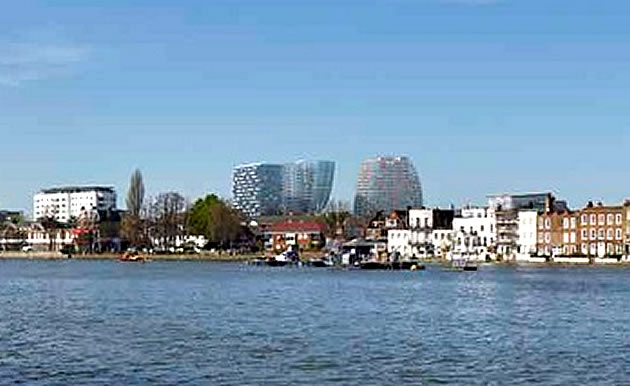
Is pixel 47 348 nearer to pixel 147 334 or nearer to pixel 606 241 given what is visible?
pixel 147 334

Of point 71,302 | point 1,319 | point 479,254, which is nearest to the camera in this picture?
point 1,319

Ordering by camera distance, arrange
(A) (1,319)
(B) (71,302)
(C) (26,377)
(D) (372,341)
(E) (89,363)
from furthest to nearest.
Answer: (B) (71,302)
(A) (1,319)
(D) (372,341)
(E) (89,363)
(C) (26,377)

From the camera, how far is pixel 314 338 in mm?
44562

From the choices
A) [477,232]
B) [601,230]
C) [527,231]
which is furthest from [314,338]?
[477,232]

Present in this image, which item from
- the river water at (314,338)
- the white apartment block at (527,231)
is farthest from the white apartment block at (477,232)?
the river water at (314,338)

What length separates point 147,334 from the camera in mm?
46406

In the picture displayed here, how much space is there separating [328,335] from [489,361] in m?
9.72

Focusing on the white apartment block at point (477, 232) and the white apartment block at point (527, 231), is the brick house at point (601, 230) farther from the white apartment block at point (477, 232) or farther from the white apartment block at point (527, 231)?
the white apartment block at point (477, 232)

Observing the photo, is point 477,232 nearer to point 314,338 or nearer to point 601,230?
point 601,230

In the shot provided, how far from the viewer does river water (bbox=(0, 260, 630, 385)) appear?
113 feet

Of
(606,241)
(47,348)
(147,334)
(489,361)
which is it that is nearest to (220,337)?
(147,334)

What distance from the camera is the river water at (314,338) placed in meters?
34.3

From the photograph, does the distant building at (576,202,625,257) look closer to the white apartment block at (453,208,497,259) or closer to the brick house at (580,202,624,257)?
the brick house at (580,202,624,257)

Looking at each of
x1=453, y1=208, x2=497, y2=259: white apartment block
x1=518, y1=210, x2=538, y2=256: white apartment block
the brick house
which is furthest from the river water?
x1=453, y1=208, x2=497, y2=259: white apartment block
